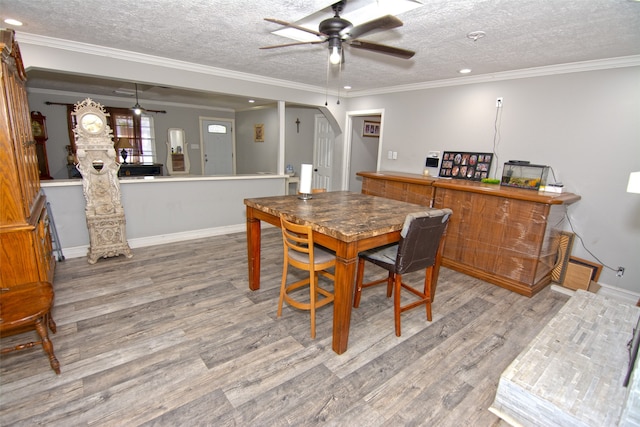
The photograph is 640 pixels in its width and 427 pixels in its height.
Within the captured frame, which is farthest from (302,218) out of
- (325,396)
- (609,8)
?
(609,8)

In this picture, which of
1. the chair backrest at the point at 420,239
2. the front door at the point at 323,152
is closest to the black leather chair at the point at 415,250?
the chair backrest at the point at 420,239

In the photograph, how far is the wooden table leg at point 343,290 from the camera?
1.97 metres

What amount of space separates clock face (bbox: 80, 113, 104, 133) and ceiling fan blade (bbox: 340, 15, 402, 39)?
9.63 feet

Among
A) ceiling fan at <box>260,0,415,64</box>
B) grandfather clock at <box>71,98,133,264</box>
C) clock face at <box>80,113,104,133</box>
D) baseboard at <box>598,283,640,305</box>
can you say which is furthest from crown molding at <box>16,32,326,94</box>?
baseboard at <box>598,283,640,305</box>

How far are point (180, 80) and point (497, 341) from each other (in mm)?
4471

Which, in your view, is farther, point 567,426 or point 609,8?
point 609,8

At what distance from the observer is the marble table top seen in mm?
2027

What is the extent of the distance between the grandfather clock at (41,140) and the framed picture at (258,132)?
4379 millimetres

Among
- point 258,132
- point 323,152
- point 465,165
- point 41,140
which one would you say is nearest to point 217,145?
point 258,132

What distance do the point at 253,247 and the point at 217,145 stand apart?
6606 mm

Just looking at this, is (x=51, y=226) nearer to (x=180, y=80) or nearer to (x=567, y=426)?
(x=180, y=80)

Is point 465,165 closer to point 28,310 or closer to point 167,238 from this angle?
point 167,238

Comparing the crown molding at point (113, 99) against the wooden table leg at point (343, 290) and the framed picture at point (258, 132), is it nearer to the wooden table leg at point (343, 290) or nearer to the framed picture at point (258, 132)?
the framed picture at point (258, 132)

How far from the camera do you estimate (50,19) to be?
2.53 meters
